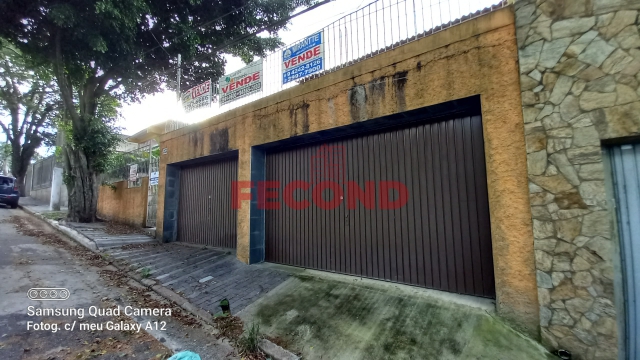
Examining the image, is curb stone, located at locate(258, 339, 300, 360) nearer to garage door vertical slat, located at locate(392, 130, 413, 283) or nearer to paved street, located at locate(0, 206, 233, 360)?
paved street, located at locate(0, 206, 233, 360)

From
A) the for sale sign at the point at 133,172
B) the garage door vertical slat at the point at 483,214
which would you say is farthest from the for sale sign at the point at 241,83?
the for sale sign at the point at 133,172

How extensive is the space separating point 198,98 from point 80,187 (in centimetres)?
684

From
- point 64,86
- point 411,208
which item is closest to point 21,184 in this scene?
point 64,86

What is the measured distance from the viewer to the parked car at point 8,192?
47.6ft

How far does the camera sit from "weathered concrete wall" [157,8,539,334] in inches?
113

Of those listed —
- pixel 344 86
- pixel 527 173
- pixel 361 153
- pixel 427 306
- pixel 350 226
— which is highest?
pixel 344 86

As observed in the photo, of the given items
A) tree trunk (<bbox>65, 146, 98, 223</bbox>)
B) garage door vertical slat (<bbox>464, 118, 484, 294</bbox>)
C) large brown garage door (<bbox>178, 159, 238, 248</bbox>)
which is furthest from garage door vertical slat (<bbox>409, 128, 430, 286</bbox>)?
tree trunk (<bbox>65, 146, 98, 223</bbox>)

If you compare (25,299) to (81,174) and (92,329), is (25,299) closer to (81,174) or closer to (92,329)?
(92,329)

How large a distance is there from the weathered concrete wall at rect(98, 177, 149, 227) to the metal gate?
1134 cm

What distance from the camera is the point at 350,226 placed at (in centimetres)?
453

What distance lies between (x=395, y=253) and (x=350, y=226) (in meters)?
0.86

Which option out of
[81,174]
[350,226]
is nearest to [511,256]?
[350,226]

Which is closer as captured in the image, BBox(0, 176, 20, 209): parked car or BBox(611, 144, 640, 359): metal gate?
BBox(611, 144, 640, 359): metal gate

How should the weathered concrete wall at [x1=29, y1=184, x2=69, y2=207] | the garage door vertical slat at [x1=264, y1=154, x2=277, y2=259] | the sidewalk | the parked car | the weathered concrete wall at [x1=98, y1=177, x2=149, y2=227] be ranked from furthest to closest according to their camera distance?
the weathered concrete wall at [x1=29, y1=184, x2=69, y2=207] → the parked car → the sidewalk → the weathered concrete wall at [x1=98, y1=177, x2=149, y2=227] → the garage door vertical slat at [x1=264, y1=154, x2=277, y2=259]
